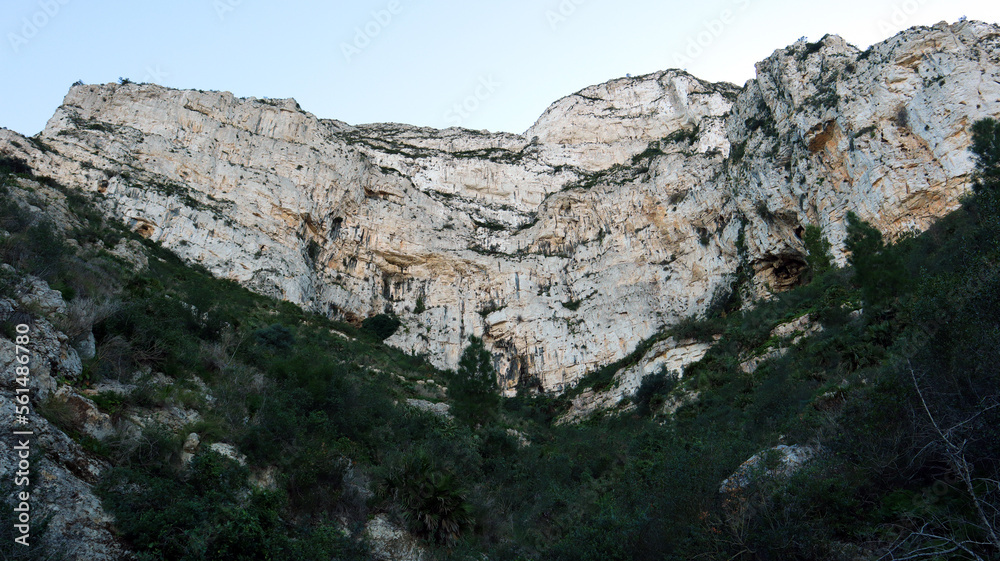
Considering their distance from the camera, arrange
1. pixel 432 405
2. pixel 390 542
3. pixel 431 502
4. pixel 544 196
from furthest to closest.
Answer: pixel 544 196 → pixel 432 405 → pixel 431 502 → pixel 390 542

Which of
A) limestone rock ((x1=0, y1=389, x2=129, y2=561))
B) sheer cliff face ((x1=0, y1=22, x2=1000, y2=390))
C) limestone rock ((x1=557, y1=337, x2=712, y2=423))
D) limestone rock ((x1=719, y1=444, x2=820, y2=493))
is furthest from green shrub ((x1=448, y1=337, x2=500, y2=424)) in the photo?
sheer cliff face ((x1=0, y1=22, x2=1000, y2=390))

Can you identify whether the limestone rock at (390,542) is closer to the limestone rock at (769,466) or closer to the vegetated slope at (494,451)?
the vegetated slope at (494,451)

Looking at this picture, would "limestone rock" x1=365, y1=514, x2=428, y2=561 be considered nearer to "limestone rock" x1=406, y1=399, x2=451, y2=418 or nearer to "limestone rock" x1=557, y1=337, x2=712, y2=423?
"limestone rock" x1=406, y1=399, x2=451, y2=418

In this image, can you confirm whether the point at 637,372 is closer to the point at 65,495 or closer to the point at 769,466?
the point at 769,466

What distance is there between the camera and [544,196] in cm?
4781

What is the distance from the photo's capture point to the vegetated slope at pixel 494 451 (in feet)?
21.0

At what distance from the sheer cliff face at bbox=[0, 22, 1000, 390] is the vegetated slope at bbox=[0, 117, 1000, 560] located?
1152 cm

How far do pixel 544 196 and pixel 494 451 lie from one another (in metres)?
34.4

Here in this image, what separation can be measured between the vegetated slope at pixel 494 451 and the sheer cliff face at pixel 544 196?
1152 cm

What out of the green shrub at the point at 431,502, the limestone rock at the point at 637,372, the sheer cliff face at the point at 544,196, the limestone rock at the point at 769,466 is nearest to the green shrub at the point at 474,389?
the green shrub at the point at 431,502

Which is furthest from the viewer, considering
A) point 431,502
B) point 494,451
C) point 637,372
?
point 637,372

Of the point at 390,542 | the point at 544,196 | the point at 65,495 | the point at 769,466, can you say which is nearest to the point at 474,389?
the point at 390,542

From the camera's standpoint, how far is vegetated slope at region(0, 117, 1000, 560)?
6.39 m

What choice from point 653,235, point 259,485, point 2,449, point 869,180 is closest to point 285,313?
point 259,485
